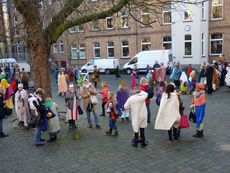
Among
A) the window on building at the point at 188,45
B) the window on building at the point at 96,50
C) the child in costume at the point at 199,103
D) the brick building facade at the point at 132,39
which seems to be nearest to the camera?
the child in costume at the point at 199,103

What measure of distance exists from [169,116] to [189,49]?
22022 millimetres

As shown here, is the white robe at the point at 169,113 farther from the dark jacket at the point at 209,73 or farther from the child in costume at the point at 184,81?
the dark jacket at the point at 209,73

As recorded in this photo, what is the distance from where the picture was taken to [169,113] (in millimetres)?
6668

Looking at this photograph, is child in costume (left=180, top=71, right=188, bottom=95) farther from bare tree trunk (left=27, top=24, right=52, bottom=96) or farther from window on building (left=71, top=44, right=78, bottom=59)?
window on building (left=71, top=44, right=78, bottom=59)

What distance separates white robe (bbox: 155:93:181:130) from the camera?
6637 mm

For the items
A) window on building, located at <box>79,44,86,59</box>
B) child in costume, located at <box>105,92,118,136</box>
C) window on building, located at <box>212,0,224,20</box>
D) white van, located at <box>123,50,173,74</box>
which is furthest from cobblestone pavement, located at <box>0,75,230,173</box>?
window on building, located at <box>79,44,86,59</box>

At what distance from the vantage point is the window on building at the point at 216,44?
26445mm

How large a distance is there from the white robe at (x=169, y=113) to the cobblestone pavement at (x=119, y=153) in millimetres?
588

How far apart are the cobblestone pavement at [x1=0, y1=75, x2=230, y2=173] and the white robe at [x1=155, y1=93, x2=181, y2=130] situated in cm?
59

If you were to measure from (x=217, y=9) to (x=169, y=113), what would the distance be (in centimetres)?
2324

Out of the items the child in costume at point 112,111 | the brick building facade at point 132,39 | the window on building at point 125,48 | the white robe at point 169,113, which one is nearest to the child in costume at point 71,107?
the child in costume at point 112,111

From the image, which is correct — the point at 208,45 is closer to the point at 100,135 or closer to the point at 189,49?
the point at 189,49

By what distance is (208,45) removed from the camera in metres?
27.0

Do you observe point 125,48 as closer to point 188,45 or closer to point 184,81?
point 188,45
